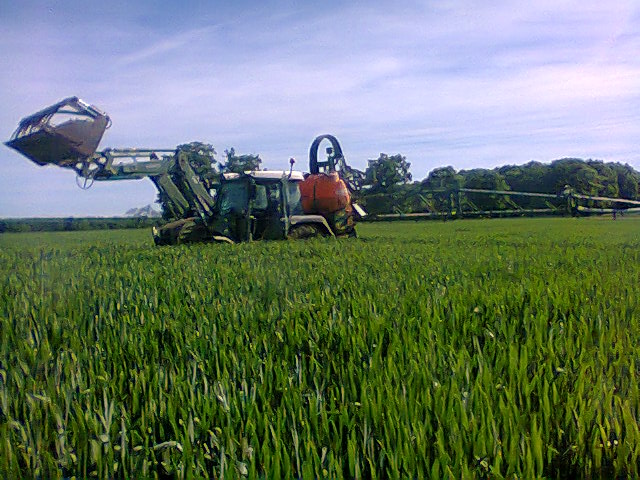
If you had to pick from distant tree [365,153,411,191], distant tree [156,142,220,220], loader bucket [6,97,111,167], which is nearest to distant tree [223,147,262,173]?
distant tree [156,142,220,220]

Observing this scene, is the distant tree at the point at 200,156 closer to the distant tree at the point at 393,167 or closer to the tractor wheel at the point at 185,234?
the tractor wheel at the point at 185,234

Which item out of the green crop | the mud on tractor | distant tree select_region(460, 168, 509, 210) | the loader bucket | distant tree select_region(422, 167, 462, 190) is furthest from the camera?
distant tree select_region(422, 167, 462, 190)

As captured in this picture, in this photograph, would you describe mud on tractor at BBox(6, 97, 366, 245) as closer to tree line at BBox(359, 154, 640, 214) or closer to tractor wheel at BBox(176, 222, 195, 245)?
tractor wheel at BBox(176, 222, 195, 245)

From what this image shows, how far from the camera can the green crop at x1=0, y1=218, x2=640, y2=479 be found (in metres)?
1.86

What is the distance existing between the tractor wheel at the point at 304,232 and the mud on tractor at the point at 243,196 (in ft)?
0.07

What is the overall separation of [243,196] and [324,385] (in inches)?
506

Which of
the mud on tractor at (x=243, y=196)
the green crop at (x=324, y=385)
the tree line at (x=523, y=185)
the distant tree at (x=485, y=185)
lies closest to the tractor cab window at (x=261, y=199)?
the mud on tractor at (x=243, y=196)

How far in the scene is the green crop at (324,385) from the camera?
1864 millimetres

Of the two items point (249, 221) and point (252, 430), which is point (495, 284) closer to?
point (252, 430)

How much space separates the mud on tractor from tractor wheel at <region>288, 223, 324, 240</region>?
0.02 m

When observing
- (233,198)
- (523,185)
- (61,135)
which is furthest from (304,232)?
(523,185)

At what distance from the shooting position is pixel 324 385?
8.48 feet

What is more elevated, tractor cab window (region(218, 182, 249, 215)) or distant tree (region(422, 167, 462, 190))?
distant tree (region(422, 167, 462, 190))

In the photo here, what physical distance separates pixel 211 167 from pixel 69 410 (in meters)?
16.4
